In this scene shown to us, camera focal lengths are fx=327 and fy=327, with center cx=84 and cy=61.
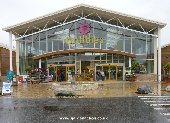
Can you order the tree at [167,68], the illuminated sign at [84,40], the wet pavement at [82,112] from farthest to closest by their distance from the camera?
the illuminated sign at [84,40]
the tree at [167,68]
the wet pavement at [82,112]

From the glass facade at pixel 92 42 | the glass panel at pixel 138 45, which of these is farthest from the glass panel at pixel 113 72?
the glass panel at pixel 138 45

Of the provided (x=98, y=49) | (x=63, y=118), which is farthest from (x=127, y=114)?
(x=98, y=49)

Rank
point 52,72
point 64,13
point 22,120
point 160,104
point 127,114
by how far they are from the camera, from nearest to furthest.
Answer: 1. point 22,120
2. point 127,114
3. point 160,104
4. point 64,13
5. point 52,72

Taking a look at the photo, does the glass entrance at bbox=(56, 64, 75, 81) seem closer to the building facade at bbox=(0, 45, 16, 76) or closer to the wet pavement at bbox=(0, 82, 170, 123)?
the building facade at bbox=(0, 45, 16, 76)

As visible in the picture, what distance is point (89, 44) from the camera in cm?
3406

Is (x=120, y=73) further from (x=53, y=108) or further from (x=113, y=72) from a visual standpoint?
(x=53, y=108)

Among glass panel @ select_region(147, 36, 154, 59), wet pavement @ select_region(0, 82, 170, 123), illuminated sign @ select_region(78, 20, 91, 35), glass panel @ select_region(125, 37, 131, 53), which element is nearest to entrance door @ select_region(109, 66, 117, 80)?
glass panel @ select_region(125, 37, 131, 53)

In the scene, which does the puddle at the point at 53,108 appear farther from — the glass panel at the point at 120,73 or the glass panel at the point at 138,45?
the glass panel at the point at 138,45

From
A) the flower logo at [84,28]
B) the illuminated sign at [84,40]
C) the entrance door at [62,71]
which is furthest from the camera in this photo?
the entrance door at [62,71]

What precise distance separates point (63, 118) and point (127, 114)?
2.66 m

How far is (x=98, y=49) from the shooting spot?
33.6 metres

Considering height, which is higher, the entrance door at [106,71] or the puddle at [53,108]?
A: the entrance door at [106,71]

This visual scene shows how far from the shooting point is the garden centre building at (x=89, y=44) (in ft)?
112

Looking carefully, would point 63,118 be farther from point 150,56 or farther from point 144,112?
point 150,56
